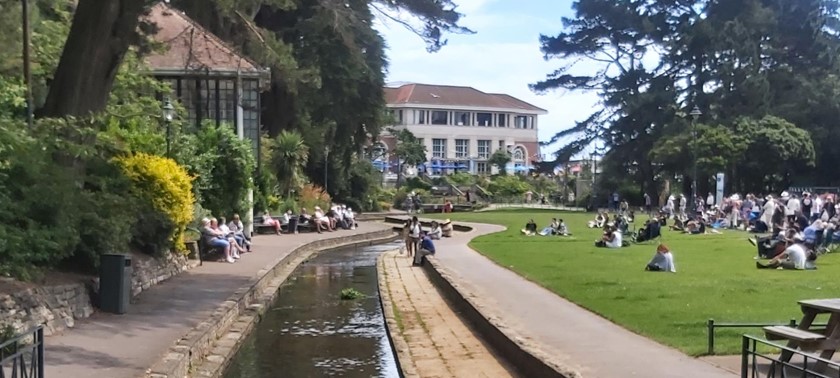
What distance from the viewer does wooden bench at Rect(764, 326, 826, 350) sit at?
8.15 m

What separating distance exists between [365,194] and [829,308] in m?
54.3

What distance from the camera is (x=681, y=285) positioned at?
653 inches

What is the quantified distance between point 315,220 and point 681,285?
2609 centimetres

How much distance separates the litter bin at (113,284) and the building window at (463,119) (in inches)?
4173

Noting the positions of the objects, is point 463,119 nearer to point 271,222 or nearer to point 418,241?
point 271,222

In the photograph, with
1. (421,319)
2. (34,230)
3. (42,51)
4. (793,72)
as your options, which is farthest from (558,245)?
(793,72)

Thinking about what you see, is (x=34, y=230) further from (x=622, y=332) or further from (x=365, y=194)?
(x=365, y=194)

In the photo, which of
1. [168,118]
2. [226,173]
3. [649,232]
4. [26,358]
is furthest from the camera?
[226,173]

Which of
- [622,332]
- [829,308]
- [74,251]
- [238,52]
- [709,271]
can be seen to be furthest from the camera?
[238,52]

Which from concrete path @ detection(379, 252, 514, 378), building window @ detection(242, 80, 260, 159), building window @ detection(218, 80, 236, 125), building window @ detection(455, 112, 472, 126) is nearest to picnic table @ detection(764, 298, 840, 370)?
concrete path @ detection(379, 252, 514, 378)

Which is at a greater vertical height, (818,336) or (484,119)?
(484,119)

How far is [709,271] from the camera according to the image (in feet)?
62.6

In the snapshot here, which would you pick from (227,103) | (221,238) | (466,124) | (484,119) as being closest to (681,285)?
(221,238)

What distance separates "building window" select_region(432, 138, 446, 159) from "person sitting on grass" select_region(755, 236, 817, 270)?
101 metres
